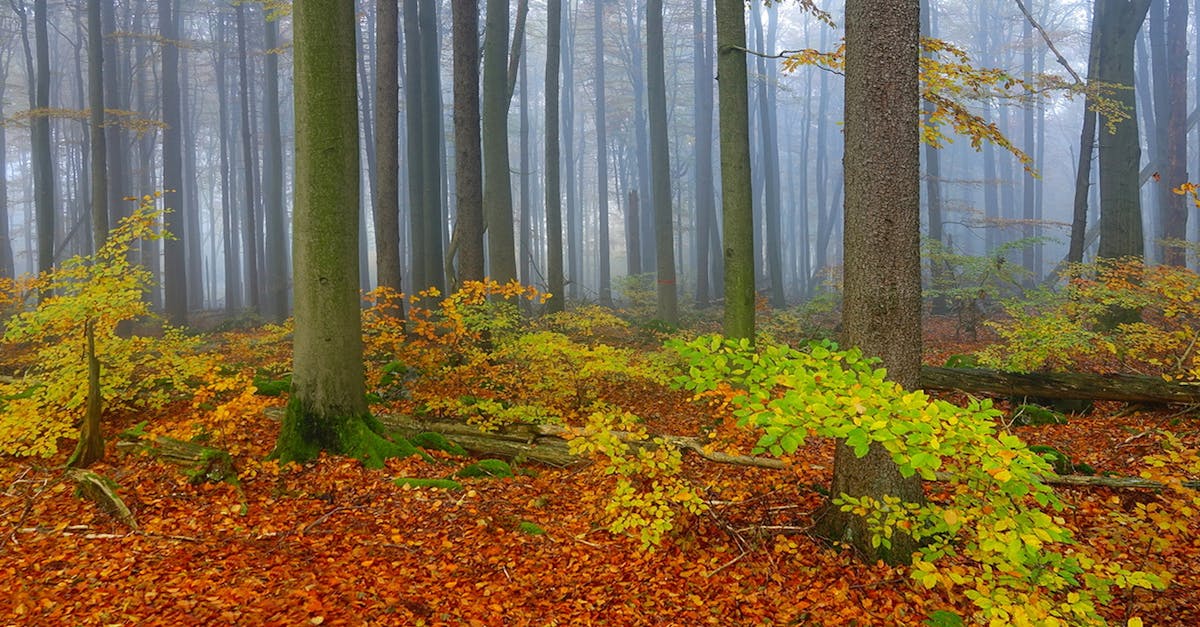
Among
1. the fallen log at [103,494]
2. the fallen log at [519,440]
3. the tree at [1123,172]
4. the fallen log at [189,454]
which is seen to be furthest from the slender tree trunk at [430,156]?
the tree at [1123,172]

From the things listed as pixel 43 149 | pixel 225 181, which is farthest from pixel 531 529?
pixel 225 181

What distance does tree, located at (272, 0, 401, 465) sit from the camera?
5473 millimetres

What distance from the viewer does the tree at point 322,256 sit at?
5.47m

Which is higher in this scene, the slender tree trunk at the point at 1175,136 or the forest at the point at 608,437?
the slender tree trunk at the point at 1175,136

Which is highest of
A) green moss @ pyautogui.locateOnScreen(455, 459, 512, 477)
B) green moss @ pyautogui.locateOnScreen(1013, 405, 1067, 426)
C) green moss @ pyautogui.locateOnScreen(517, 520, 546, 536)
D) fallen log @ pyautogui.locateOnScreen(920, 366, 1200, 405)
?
fallen log @ pyautogui.locateOnScreen(920, 366, 1200, 405)

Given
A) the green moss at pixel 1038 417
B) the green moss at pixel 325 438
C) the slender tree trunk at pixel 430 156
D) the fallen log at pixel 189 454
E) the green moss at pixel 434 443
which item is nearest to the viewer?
the fallen log at pixel 189 454

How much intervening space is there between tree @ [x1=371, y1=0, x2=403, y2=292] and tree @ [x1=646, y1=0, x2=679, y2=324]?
7339 mm

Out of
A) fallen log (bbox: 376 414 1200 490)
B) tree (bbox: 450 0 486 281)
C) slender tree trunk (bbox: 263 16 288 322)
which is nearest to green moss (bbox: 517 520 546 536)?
fallen log (bbox: 376 414 1200 490)

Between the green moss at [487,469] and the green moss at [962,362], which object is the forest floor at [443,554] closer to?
the green moss at [487,469]

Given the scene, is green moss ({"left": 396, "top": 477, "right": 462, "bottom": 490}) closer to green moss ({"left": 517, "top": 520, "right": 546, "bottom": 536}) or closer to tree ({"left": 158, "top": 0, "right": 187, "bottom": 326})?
green moss ({"left": 517, "top": 520, "right": 546, "bottom": 536})

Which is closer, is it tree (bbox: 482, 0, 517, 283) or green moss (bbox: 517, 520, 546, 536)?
green moss (bbox: 517, 520, 546, 536)

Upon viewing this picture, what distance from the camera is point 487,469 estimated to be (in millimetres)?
5992

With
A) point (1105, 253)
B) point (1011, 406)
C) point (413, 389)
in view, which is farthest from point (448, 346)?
point (1105, 253)

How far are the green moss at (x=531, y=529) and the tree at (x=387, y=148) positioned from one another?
7.37m
